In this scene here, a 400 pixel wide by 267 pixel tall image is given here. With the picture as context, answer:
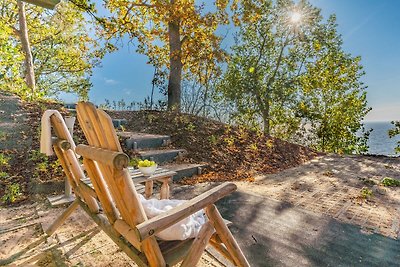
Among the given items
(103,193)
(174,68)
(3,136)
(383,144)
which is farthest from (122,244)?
(383,144)

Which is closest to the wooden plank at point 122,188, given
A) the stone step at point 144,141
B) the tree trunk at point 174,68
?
the stone step at point 144,141

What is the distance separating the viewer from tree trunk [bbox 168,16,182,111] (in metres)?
8.85

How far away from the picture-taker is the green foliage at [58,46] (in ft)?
41.8

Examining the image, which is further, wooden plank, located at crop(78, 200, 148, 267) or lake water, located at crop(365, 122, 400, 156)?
lake water, located at crop(365, 122, 400, 156)

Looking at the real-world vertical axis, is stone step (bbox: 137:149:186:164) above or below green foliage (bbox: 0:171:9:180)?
above

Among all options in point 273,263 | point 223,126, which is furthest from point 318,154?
point 273,263

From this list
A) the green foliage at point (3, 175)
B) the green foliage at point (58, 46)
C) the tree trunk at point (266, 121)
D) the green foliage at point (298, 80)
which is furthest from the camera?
the green foliage at point (58, 46)

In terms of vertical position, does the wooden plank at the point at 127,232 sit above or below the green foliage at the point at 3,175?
above

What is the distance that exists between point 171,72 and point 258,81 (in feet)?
14.2

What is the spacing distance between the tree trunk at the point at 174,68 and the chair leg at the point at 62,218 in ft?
20.4

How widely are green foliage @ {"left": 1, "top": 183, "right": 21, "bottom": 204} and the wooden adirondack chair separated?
2.48 metres

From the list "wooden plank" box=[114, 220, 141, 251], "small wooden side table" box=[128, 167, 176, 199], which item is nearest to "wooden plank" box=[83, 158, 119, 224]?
"wooden plank" box=[114, 220, 141, 251]

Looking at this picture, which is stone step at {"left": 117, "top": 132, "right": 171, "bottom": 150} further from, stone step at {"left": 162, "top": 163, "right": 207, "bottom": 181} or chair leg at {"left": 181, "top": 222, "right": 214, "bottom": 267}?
chair leg at {"left": 181, "top": 222, "right": 214, "bottom": 267}

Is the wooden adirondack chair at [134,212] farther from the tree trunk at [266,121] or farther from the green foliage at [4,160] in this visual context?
the tree trunk at [266,121]
